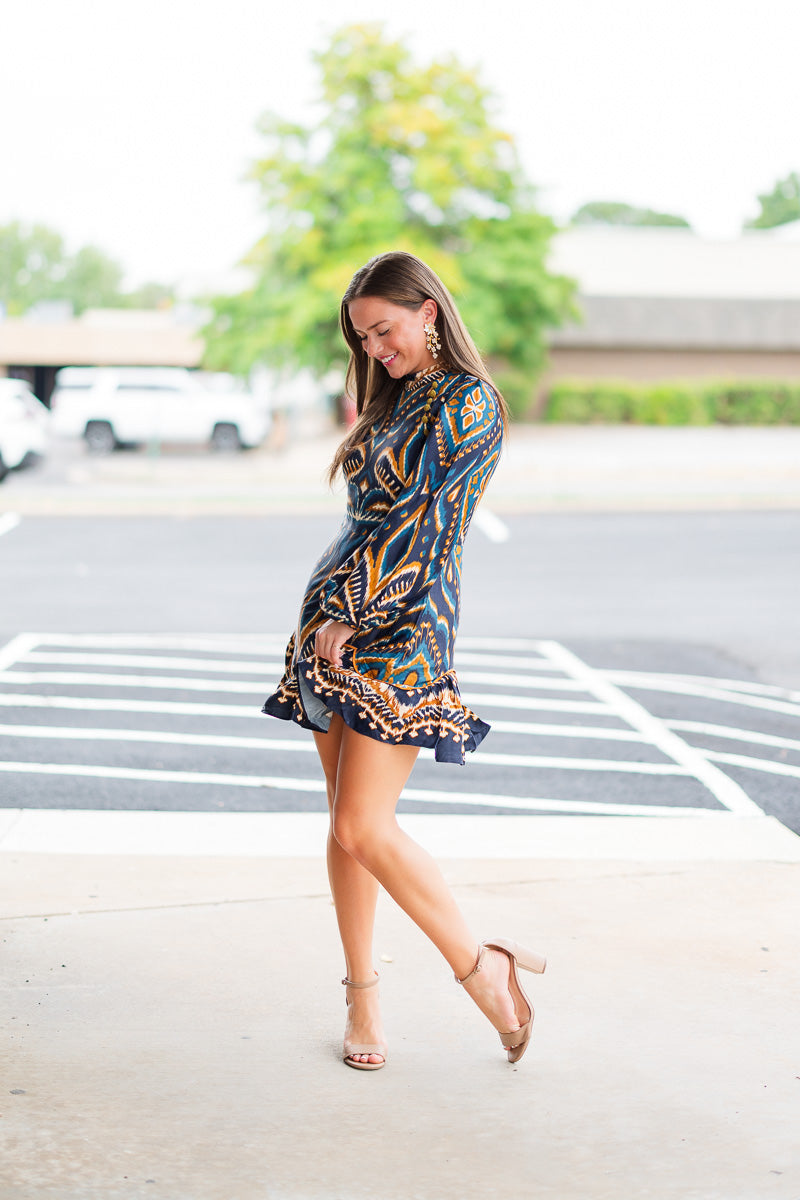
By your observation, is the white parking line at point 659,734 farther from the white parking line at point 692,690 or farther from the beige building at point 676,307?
the beige building at point 676,307

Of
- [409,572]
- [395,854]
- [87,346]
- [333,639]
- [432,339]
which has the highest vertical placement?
[432,339]

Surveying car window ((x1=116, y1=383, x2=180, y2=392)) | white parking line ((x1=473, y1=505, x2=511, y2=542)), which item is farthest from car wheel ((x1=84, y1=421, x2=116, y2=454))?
white parking line ((x1=473, y1=505, x2=511, y2=542))

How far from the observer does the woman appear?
3.01m

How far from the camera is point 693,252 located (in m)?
39.7

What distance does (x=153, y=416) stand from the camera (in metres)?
29.8

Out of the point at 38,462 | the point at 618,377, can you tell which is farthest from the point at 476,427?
the point at 618,377

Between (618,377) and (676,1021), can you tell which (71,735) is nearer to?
(676,1021)

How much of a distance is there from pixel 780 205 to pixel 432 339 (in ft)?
348

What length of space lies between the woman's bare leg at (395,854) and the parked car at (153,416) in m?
27.2

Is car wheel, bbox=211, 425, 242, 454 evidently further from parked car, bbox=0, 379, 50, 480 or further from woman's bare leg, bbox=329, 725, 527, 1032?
woman's bare leg, bbox=329, 725, 527, 1032

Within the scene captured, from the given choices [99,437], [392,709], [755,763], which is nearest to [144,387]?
[99,437]

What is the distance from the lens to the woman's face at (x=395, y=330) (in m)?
3.10

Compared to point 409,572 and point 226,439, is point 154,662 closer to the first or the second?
point 409,572

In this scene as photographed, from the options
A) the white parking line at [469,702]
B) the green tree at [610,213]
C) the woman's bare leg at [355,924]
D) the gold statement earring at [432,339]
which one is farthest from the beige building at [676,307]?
the green tree at [610,213]
